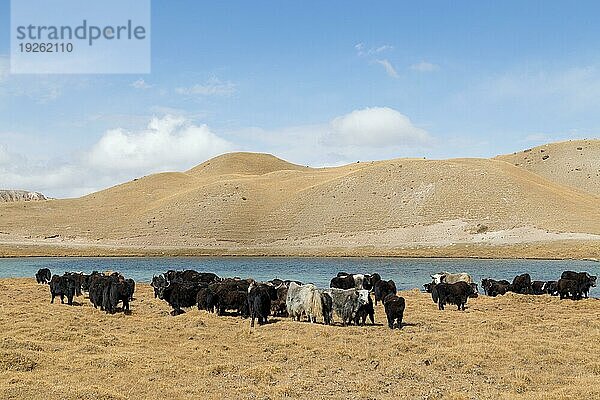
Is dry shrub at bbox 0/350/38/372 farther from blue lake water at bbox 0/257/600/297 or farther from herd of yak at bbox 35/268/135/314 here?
blue lake water at bbox 0/257/600/297

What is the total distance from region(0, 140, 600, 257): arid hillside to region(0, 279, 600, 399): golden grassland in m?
54.2

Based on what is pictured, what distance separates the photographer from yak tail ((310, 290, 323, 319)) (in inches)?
877

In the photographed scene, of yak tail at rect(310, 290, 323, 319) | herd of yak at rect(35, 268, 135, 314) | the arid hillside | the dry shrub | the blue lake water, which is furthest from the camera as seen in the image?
the arid hillside

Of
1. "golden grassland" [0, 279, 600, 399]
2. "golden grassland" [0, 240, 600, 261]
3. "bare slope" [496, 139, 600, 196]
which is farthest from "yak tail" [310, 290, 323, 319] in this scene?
"bare slope" [496, 139, 600, 196]

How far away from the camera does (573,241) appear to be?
7269 cm

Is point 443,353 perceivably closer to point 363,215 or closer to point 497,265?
point 497,265

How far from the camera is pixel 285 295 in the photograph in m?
24.9

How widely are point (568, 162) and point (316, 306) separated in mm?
158471

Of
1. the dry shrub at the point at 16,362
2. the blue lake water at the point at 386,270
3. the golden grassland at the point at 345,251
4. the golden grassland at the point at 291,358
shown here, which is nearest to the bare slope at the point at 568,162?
the golden grassland at the point at 345,251

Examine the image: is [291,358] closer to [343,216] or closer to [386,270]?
[386,270]

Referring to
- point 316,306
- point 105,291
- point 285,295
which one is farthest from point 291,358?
point 105,291

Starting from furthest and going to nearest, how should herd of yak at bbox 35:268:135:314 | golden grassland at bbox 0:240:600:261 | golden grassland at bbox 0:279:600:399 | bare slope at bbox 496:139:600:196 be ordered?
bare slope at bbox 496:139:600:196 → golden grassland at bbox 0:240:600:261 → herd of yak at bbox 35:268:135:314 → golden grassland at bbox 0:279:600:399

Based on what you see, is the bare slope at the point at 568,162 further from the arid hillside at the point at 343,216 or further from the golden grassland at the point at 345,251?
the golden grassland at the point at 345,251

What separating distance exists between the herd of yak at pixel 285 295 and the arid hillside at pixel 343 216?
146 feet
